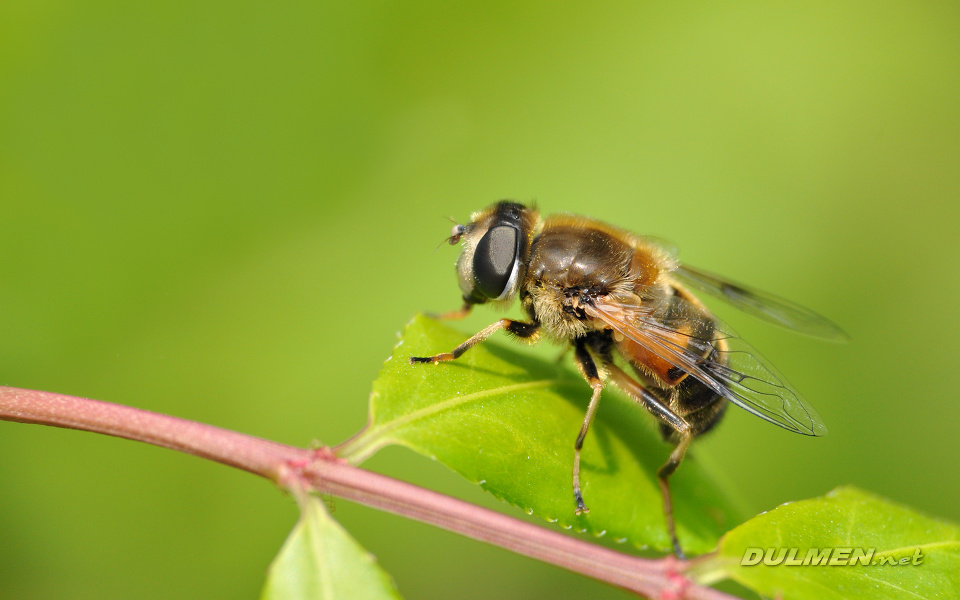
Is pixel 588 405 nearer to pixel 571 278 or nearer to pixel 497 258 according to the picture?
pixel 571 278

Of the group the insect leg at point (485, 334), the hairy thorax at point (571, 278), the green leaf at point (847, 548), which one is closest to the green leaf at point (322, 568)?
the insect leg at point (485, 334)

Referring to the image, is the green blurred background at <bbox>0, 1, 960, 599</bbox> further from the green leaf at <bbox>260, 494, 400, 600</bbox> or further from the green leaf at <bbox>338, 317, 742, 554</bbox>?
the green leaf at <bbox>260, 494, 400, 600</bbox>

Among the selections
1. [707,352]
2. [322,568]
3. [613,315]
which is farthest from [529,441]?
[707,352]

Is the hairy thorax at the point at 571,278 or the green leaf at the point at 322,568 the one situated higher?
the hairy thorax at the point at 571,278

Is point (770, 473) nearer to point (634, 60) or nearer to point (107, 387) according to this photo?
point (634, 60)

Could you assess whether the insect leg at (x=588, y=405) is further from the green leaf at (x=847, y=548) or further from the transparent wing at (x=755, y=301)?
the transparent wing at (x=755, y=301)

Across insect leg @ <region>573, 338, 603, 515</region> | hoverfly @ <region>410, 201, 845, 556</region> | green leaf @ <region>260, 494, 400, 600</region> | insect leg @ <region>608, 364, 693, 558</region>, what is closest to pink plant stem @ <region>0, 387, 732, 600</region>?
green leaf @ <region>260, 494, 400, 600</region>

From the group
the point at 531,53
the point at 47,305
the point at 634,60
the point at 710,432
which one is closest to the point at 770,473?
the point at 710,432
